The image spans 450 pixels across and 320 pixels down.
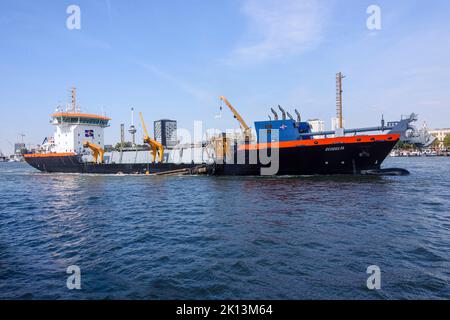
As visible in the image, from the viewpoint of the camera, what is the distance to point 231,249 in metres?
9.09

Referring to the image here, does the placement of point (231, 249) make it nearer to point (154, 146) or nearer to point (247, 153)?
point (247, 153)

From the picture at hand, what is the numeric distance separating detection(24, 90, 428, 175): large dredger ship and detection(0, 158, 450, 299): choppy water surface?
12.1 m

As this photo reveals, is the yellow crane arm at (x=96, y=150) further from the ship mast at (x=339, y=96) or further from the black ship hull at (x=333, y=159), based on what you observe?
the ship mast at (x=339, y=96)

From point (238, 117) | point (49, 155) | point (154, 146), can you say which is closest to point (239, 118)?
point (238, 117)

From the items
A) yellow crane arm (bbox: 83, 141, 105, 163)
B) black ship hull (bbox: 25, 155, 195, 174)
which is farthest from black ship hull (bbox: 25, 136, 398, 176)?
yellow crane arm (bbox: 83, 141, 105, 163)

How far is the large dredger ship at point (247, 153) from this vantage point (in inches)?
1121

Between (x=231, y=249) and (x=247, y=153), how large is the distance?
952 inches

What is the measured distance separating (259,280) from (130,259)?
4047 mm

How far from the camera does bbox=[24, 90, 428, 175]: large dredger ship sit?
28469 mm

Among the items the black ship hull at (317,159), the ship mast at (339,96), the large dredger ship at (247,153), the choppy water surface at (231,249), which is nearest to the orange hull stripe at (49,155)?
the large dredger ship at (247,153)

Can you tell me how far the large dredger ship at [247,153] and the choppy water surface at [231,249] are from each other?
39.8 ft

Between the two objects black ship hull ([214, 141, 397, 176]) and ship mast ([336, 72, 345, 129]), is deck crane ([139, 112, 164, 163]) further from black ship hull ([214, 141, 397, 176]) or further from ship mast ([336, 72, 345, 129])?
ship mast ([336, 72, 345, 129])
